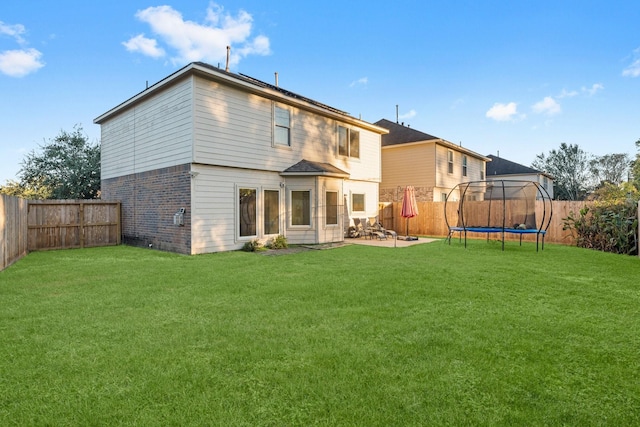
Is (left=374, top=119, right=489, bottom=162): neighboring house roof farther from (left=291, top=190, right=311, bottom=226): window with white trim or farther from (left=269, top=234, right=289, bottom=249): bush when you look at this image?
(left=269, top=234, right=289, bottom=249): bush

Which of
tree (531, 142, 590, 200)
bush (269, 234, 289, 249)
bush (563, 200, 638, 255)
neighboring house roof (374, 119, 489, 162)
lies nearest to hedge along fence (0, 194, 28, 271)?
bush (269, 234, 289, 249)

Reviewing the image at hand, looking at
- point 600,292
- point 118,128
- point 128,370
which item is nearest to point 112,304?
point 128,370

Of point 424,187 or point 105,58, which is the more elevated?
point 105,58

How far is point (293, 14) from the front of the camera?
13.3 metres

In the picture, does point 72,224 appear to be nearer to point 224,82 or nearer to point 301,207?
point 224,82

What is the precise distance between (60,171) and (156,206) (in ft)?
38.9

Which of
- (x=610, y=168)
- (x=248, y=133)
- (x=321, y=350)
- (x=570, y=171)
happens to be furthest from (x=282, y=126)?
(x=610, y=168)

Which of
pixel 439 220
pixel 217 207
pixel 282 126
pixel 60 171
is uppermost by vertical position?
pixel 282 126

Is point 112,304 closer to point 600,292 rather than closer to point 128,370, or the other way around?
point 128,370

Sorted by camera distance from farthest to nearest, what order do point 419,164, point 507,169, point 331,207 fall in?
point 507,169
point 419,164
point 331,207

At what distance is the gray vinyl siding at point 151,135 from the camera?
32.2 ft

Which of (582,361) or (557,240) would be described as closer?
(582,361)

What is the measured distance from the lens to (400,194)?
19.9 m

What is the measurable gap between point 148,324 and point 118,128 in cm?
1192
